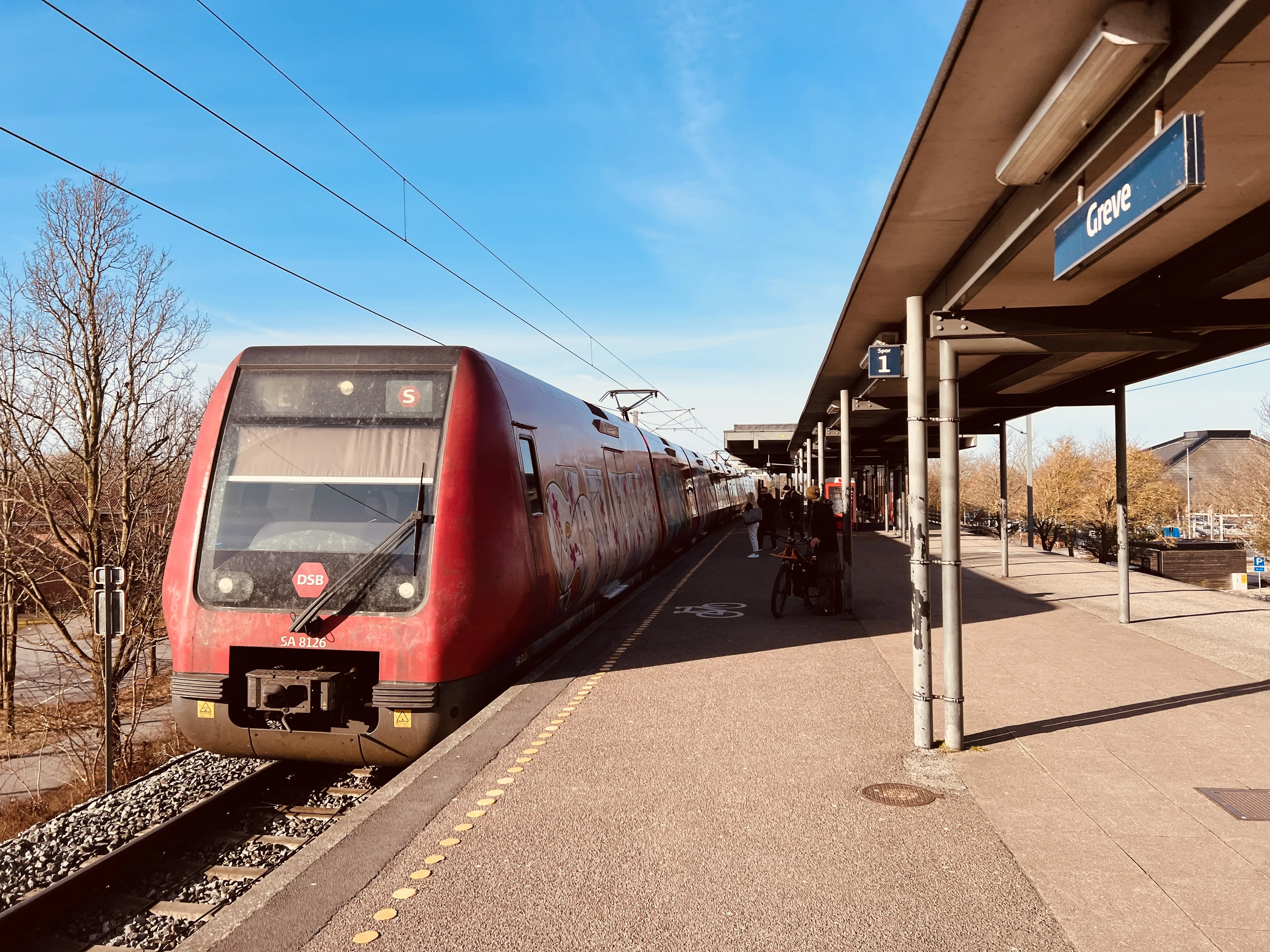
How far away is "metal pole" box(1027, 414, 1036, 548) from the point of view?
19734 millimetres

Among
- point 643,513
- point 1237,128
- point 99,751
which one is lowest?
point 99,751

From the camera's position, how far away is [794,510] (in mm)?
30875

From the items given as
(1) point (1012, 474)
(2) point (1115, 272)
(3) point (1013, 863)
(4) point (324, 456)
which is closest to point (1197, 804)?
(3) point (1013, 863)

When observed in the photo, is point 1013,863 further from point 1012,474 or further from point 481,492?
point 1012,474

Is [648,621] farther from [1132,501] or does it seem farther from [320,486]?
[1132,501]

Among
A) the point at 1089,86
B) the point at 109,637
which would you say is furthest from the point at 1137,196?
the point at 109,637

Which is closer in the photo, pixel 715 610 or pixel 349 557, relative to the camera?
pixel 349 557

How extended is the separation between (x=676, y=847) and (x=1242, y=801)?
3.07 m

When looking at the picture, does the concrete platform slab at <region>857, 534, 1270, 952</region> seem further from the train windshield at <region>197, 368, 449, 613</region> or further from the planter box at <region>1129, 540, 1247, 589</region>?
the planter box at <region>1129, 540, 1247, 589</region>

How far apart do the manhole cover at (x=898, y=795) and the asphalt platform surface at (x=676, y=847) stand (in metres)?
0.08

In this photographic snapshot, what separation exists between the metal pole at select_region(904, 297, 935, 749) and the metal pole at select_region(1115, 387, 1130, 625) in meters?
5.89

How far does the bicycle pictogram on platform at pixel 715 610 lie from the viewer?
40.2 feet

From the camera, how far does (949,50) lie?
3.65 meters

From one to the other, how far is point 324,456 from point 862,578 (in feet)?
40.5
